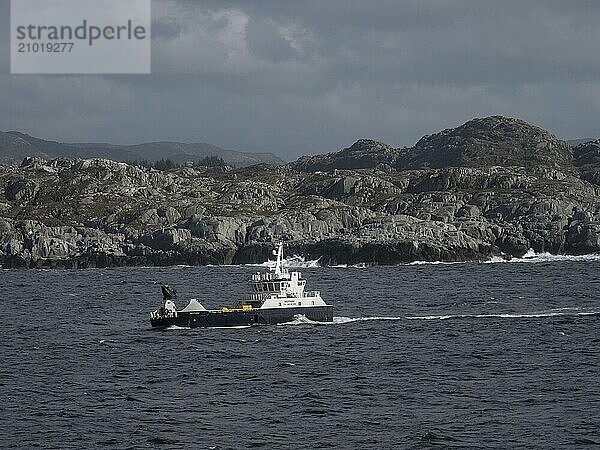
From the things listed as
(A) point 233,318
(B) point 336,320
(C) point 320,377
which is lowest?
(C) point 320,377

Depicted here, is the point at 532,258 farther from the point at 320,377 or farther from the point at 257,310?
the point at 320,377

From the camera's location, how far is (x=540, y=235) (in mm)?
197000

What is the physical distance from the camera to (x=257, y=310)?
81.9m

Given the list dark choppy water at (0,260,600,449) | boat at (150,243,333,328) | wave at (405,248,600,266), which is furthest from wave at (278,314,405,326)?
wave at (405,248,600,266)

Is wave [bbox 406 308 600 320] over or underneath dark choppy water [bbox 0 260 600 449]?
over

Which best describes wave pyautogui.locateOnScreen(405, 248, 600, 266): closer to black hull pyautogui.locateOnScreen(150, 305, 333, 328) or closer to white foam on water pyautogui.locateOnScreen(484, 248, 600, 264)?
white foam on water pyautogui.locateOnScreen(484, 248, 600, 264)

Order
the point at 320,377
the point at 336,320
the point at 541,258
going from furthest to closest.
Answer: the point at 541,258, the point at 336,320, the point at 320,377

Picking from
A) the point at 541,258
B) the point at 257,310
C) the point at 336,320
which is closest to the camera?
the point at 257,310

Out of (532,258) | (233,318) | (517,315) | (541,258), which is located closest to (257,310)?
(233,318)

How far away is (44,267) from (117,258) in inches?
583

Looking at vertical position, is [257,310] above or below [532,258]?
Result: below

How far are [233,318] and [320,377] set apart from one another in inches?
904

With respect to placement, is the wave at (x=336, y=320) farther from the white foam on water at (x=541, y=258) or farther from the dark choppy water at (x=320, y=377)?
the white foam on water at (x=541, y=258)

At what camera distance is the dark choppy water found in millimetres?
45875
